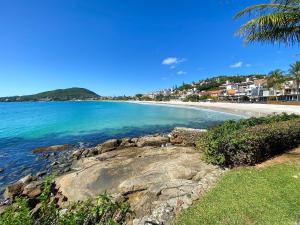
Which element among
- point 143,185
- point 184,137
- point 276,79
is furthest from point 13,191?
point 276,79

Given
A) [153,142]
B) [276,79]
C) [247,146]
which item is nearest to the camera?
[247,146]

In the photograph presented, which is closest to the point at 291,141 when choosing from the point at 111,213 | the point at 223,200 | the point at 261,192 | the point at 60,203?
the point at 261,192

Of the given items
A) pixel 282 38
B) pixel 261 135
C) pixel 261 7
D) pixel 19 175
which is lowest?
pixel 19 175

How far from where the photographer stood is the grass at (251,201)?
190 inches

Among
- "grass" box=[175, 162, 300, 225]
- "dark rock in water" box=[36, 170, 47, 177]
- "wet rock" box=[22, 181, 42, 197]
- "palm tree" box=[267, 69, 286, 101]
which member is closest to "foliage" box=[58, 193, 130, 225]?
"grass" box=[175, 162, 300, 225]

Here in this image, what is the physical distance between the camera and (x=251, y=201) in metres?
5.46

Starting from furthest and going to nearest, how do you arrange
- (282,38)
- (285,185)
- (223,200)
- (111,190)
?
(282,38) → (111,190) → (285,185) → (223,200)

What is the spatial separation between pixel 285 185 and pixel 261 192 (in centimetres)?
85

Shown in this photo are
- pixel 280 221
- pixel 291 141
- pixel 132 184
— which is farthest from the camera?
pixel 291 141

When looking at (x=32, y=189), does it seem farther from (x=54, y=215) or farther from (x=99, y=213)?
(x=54, y=215)

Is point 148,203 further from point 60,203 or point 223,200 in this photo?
point 60,203

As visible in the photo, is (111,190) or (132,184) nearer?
(132,184)

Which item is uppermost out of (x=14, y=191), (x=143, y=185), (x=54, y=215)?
(x=54, y=215)

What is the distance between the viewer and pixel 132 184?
755 centimetres
